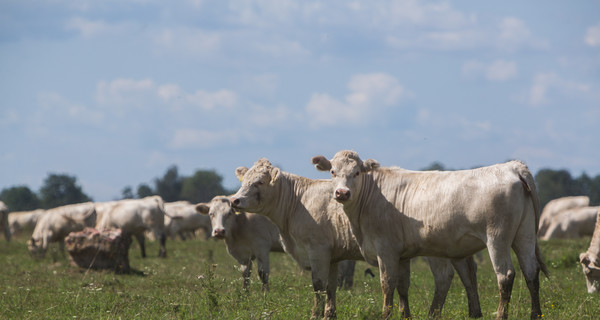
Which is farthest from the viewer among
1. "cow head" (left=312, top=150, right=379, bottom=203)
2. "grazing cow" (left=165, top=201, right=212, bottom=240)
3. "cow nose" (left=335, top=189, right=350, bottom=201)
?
"grazing cow" (left=165, top=201, right=212, bottom=240)

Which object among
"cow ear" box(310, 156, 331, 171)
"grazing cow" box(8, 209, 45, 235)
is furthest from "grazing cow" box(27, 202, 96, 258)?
"grazing cow" box(8, 209, 45, 235)

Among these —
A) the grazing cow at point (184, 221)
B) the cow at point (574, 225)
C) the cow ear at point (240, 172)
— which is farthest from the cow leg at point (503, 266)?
the grazing cow at point (184, 221)

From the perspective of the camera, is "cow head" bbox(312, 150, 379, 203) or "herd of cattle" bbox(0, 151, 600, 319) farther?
"cow head" bbox(312, 150, 379, 203)

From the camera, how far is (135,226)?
3062cm

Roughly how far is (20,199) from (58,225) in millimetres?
102223

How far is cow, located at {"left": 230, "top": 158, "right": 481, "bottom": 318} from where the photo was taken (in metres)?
11.4

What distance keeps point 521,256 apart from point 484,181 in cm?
117

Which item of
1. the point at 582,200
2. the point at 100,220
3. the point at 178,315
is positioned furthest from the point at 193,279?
A: the point at 582,200

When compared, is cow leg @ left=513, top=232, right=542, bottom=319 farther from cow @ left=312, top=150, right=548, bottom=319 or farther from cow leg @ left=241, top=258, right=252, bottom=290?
cow leg @ left=241, top=258, right=252, bottom=290

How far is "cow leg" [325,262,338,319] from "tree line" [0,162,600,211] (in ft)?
339

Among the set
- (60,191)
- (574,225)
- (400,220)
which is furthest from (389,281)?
(60,191)

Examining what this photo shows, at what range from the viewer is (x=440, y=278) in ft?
37.6

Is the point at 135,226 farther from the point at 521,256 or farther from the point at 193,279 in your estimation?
the point at 521,256

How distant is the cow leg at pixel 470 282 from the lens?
1109 cm
